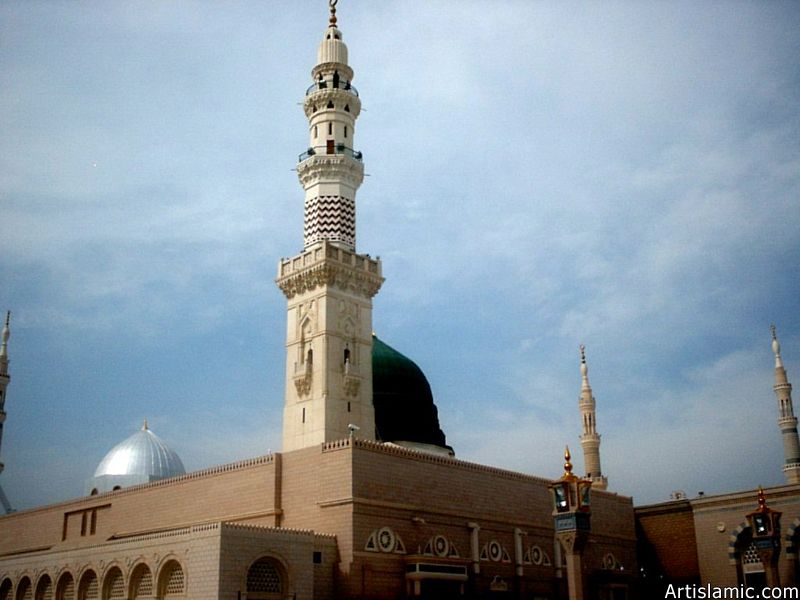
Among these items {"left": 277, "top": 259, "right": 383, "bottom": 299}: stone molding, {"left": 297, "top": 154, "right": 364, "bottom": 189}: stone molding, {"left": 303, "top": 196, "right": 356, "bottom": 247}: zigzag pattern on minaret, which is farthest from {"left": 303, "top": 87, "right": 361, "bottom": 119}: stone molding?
{"left": 277, "top": 259, "right": 383, "bottom": 299}: stone molding

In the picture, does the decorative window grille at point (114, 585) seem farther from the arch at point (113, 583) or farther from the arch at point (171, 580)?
the arch at point (171, 580)

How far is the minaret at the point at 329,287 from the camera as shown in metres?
29.9

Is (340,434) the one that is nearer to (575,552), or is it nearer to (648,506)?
(575,552)

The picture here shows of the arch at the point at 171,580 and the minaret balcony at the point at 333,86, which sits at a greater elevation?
the minaret balcony at the point at 333,86

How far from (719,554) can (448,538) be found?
12.1 metres

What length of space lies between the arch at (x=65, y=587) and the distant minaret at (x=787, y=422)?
28.6 m

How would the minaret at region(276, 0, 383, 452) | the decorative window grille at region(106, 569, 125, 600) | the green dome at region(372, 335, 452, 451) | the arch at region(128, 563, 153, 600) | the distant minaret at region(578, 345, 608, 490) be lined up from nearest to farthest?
the arch at region(128, 563, 153, 600) → the decorative window grille at region(106, 569, 125, 600) → the minaret at region(276, 0, 383, 452) → the green dome at region(372, 335, 452, 451) → the distant minaret at region(578, 345, 608, 490)

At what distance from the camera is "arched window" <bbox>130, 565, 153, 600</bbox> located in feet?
77.6

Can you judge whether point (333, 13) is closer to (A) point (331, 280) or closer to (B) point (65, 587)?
(A) point (331, 280)

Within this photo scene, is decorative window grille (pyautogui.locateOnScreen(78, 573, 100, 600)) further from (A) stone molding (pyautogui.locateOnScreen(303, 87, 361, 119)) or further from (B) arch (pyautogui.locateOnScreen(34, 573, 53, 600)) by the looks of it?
(A) stone molding (pyautogui.locateOnScreen(303, 87, 361, 119))

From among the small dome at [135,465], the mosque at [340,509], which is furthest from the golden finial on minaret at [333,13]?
the small dome at [135,465]

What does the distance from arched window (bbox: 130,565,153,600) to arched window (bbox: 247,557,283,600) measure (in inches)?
125

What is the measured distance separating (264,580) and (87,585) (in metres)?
6.64

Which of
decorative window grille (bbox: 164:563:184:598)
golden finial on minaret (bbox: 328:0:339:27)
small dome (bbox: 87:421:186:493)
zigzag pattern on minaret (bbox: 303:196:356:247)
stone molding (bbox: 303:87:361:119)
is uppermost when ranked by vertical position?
golden finial on minaret (bbox: 328:0:339:27)
